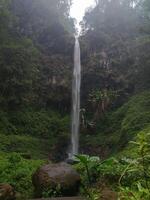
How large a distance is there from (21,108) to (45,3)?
1321cm

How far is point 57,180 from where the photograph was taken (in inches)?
367

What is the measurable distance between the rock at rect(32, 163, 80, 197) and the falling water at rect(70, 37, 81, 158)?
14.0m

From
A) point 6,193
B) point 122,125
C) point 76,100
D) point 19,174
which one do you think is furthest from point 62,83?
point 6,193

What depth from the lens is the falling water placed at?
25062mm

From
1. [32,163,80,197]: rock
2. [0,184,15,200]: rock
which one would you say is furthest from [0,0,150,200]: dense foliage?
[0,184,15,200]: rock

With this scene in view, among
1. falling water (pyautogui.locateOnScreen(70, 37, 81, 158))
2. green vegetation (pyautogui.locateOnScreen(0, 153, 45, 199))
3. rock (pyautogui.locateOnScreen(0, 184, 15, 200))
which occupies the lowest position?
green vegetation (pyautogui.locateOnScreen(0, 153, 45, 199))

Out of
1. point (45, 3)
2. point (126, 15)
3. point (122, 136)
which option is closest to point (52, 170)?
point (122, 136)

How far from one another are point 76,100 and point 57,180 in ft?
63.5

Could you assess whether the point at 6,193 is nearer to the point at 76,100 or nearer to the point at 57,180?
the point at 57,180

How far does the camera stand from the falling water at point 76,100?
82.2ft

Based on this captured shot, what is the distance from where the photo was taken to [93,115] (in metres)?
27.7

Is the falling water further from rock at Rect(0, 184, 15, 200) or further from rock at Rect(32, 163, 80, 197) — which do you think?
rock at Rect(0, 184, 15, 200)

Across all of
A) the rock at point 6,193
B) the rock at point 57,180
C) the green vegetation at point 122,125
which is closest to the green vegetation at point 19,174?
the rock at point 57,180

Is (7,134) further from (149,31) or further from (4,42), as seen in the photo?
(149,31)
